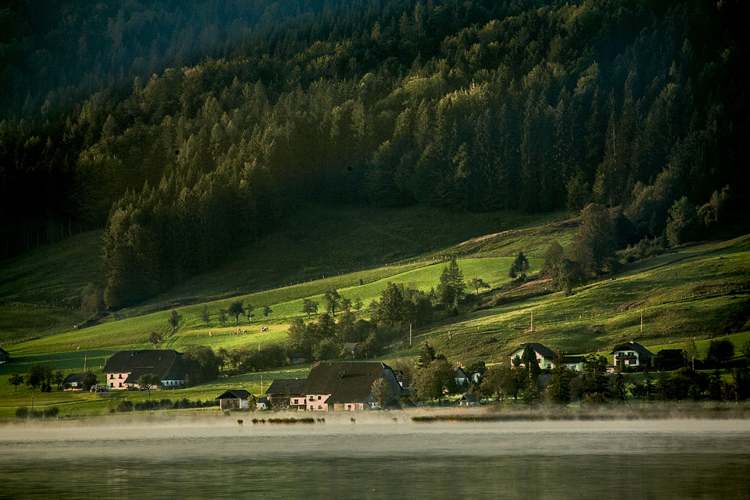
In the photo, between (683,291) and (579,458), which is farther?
(683,291)

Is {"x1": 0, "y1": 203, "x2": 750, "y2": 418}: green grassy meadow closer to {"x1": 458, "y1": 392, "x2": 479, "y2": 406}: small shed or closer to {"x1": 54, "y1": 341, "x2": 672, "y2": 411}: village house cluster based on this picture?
{"x1": 54, "y1": 341, "x2": 672, "y2": 411}: village house cluster

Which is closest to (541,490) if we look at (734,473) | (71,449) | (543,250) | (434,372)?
(734,473)

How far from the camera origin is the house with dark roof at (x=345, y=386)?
312ft

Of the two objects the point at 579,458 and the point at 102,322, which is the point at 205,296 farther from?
the point at 579,458

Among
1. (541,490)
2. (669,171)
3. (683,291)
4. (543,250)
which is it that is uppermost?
(669,171)

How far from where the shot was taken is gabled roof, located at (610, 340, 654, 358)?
324ft

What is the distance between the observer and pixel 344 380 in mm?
98438

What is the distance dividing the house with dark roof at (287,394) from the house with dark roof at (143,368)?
1848 cm

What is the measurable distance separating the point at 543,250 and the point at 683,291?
45.9 meters

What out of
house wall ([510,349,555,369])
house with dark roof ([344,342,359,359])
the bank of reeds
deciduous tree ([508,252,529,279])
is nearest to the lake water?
the bank of reeds

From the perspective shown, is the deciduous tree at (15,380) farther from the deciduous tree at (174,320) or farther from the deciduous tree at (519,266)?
the deciduous tree at (519,266)

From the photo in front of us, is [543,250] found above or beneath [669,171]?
beneath

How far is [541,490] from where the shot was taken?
3591 centimetres

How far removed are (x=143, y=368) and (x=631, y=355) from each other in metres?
60.8
